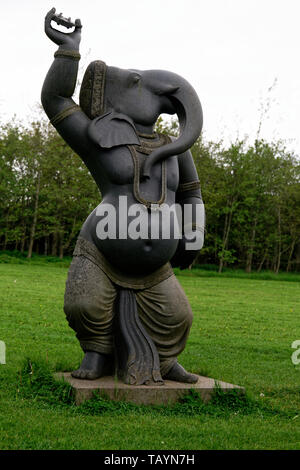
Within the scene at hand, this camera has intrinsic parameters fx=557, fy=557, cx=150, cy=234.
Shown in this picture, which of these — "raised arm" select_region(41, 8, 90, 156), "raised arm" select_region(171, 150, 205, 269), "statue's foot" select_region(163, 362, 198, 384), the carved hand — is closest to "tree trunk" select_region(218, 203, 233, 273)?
"raised arm" select_region(171, 150, 205, 269)

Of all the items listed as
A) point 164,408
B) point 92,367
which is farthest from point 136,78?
point 164,408

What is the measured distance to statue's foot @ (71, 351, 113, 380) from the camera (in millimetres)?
4121

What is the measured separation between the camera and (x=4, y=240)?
2783 cm

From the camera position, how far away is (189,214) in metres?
4.73

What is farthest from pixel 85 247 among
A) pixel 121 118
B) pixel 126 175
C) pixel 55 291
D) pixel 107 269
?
pixel 55 291

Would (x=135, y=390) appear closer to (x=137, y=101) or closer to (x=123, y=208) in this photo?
(x=123, y=208)

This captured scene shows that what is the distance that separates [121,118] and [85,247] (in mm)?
1034

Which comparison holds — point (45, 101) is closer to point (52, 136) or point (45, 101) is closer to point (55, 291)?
point (55, 291)


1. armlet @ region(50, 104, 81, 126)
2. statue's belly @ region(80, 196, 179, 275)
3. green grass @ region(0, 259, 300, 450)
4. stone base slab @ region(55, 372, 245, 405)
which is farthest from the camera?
armlet @ region(50, 104, 81, 126)

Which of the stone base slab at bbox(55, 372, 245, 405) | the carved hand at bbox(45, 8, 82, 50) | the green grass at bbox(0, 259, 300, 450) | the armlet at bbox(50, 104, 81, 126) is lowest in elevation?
the green grass at bbox(0, 259, 300, 450)

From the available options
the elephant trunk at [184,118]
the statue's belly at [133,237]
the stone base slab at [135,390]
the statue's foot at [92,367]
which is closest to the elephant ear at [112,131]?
the elephant trunk at [184,118]

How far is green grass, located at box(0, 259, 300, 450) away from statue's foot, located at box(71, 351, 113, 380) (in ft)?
0.63

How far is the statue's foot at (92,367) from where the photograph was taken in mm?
4121

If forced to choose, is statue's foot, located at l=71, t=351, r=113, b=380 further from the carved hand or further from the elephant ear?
the carved hand
